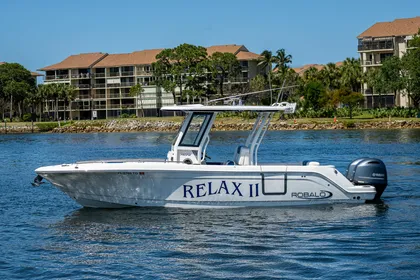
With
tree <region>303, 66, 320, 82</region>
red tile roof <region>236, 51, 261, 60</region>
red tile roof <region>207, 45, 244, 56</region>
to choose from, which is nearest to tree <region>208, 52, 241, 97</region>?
red tile roof <region>236, 51, 261, 60</region>

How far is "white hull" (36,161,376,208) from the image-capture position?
2130 centimetres

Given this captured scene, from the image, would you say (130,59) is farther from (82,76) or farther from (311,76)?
(311,76)

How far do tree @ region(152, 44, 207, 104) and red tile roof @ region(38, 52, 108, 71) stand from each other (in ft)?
85.5

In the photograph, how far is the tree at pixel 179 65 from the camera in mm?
118500

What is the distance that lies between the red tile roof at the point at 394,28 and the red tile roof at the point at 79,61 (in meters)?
54.3

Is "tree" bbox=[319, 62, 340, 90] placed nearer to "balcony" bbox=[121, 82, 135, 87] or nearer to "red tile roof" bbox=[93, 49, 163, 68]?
"red tile roof" bbox=[93, 49, 163, 68]

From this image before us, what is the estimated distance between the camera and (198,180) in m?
21.3

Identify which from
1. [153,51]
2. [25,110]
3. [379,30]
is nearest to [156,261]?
[379,30]

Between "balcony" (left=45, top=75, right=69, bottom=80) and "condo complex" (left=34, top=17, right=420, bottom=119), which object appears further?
"balcony" (left=45, top=75, right=69, bottom=80)

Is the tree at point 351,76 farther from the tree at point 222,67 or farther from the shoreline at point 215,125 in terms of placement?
the tree at point 222,67

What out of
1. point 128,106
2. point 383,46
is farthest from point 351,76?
point 128,106

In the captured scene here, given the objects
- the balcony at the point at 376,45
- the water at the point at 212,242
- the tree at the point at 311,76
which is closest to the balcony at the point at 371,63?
the balcony at the point at 376,45

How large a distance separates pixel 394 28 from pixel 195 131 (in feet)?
322

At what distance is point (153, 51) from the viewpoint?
143 metres
